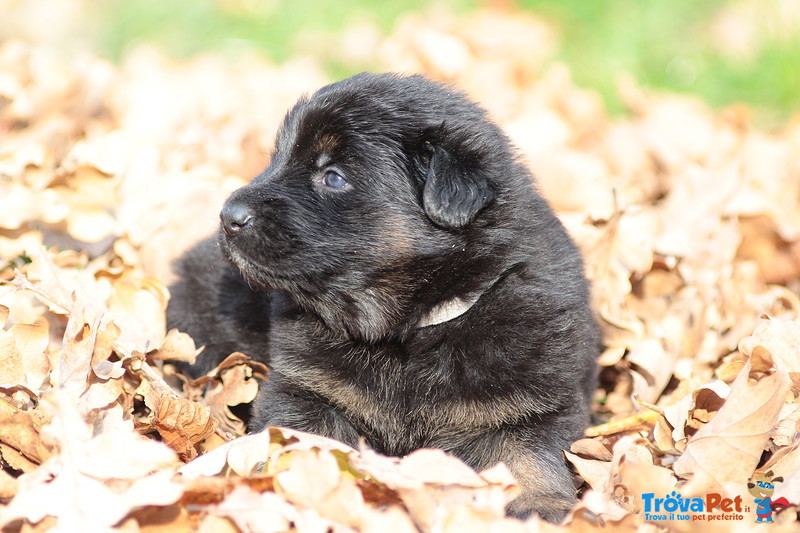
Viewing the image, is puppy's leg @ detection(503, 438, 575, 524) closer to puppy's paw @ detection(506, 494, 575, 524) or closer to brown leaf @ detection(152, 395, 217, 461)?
puppy's paw @ detection(506, 494, 575, 524)

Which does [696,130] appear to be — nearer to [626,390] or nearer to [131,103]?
[626,390]

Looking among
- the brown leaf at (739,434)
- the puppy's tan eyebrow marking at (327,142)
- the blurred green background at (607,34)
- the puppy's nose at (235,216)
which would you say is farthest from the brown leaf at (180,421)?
the blurred green background at (607,34)

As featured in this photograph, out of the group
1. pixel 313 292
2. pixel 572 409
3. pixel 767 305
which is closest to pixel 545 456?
pixel 572 409

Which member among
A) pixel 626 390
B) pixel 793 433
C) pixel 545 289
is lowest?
Result: pixel 626 390

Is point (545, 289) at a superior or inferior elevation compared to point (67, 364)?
superior

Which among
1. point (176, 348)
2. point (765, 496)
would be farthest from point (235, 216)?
point (765, 496)

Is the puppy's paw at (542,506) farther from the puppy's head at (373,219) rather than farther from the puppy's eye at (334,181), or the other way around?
the puppy's eye at (334,181)
